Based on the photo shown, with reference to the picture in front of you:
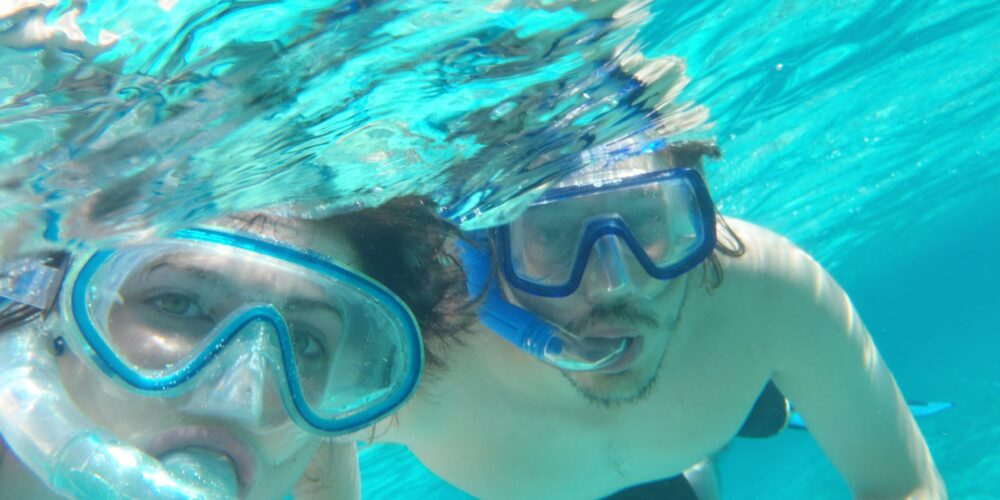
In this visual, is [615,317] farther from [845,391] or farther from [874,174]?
[874,174]

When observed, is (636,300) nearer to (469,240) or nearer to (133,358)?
(469,240)

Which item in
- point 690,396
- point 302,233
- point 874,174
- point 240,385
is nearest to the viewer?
point 240,385

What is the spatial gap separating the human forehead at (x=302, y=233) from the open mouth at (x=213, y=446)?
1.05 m

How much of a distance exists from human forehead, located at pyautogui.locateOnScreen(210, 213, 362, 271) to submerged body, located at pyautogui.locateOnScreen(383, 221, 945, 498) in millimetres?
1475

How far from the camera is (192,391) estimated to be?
2.70 meters

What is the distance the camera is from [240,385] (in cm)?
287

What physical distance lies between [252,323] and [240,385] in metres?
0.29

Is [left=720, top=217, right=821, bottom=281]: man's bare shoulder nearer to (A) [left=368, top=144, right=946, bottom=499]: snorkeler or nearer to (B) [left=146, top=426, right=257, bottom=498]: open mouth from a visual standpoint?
(A) [left=368, top=144, right=946, bottom=499]: snorkeler

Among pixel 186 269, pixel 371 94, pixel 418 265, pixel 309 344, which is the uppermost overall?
pixel 371 94

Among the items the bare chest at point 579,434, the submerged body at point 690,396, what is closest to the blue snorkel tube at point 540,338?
the submerged body at point 690,396

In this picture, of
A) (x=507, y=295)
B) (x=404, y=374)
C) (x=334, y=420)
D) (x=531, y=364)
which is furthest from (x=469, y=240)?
(x=334, y=420)

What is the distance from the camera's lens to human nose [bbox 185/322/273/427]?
273cm

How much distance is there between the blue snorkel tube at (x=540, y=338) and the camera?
4.27 metres

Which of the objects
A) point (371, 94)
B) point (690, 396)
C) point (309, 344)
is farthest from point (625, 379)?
point (371, 94)
